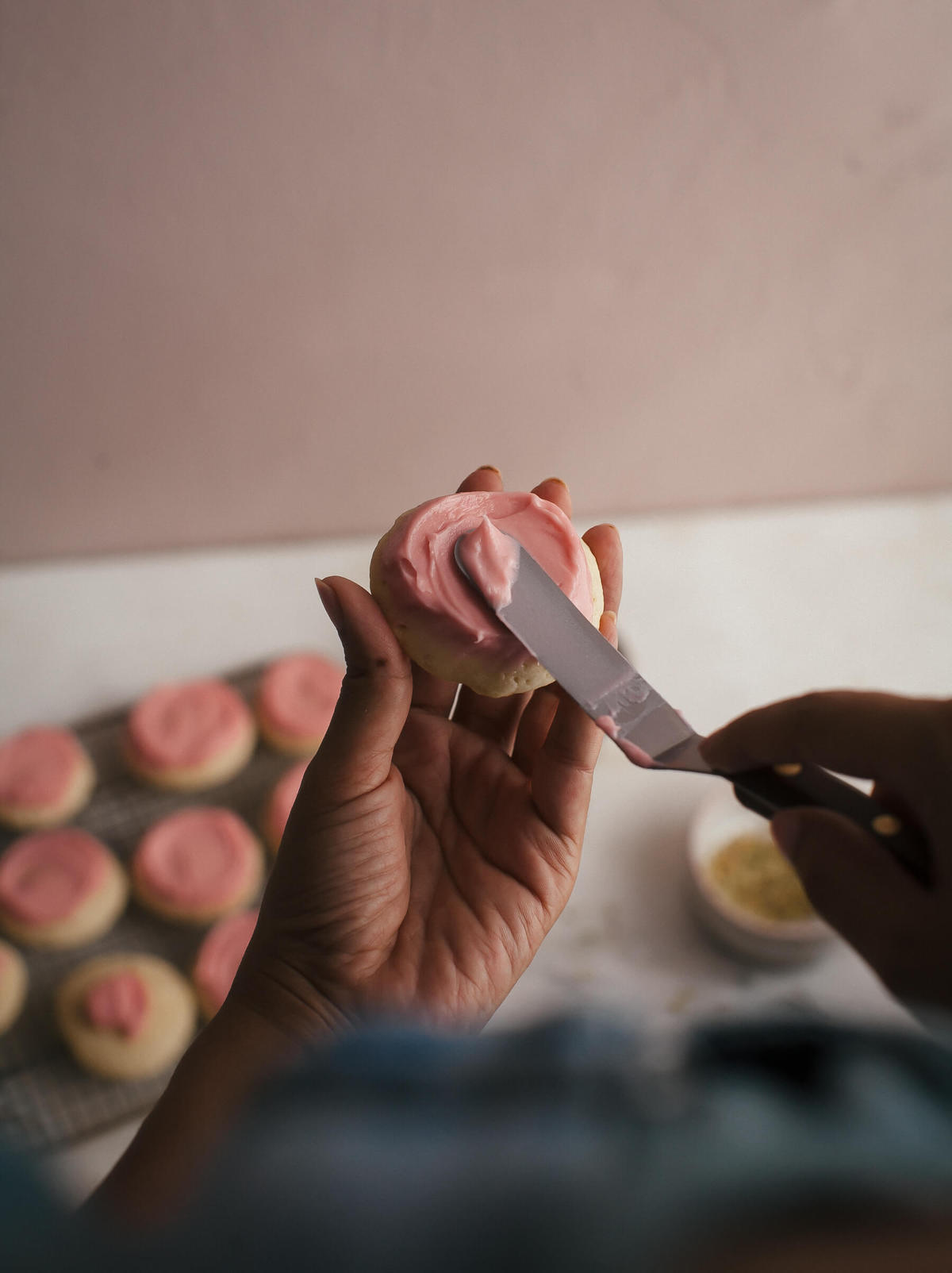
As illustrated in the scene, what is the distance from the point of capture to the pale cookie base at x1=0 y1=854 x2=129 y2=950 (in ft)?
4.33

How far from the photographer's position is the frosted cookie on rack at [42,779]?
4.61ft

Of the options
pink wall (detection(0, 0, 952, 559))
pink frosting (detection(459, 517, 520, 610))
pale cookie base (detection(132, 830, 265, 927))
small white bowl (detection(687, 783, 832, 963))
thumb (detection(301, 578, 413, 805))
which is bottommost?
small white bowl (detection(687, 783, 832, 963))

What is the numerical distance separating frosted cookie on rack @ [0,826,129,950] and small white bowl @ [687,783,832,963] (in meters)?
0.88

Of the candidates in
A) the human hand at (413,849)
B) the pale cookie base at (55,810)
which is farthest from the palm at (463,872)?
the pale cookie base at (55,810)

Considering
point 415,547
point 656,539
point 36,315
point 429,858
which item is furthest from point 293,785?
point 656,539

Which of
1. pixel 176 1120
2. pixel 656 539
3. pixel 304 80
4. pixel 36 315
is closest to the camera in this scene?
pixel 176 1120

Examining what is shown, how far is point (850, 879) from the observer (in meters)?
0.59

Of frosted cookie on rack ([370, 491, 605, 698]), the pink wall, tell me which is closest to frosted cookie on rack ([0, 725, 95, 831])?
the pink wall

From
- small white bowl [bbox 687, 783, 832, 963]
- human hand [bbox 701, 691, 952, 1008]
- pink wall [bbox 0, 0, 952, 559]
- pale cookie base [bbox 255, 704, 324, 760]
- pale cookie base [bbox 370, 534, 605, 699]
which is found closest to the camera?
human hand [bbox 701, 691, 952, 1008]

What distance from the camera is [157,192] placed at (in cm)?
126

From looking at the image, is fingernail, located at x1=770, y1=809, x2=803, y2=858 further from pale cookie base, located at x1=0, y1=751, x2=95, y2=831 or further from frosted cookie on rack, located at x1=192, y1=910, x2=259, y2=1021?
pale cookie base, located at x1=0, y1=751, x2=95, y2=831

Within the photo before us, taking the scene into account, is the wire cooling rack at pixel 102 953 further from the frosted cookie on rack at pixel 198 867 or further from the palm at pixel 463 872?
the palm at pixel 463 872

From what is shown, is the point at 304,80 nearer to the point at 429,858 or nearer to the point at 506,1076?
the point at 429,858

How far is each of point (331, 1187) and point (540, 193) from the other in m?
1.34
